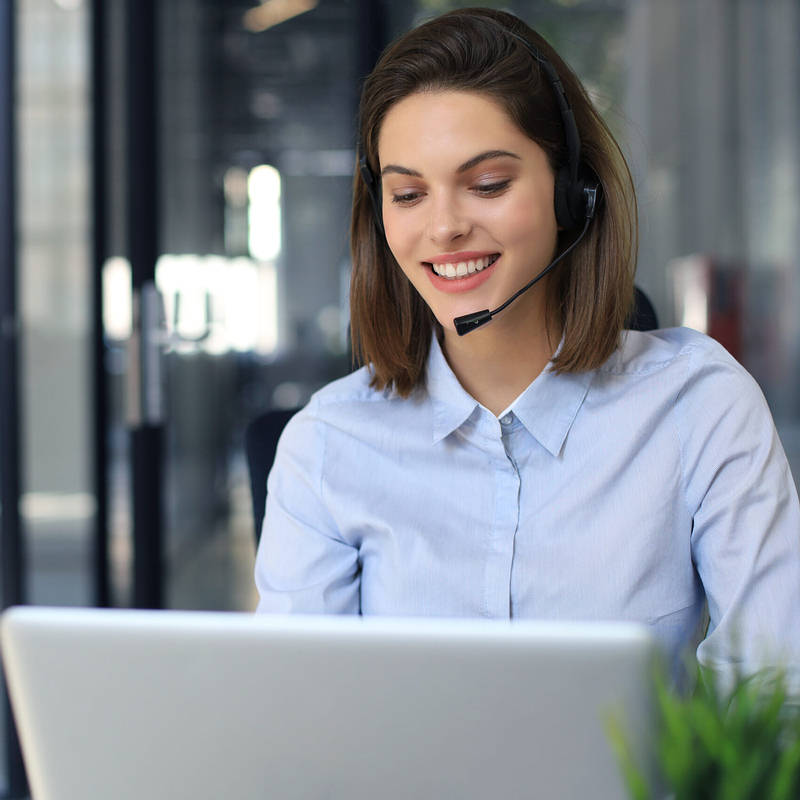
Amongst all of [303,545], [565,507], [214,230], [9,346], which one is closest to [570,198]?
[565,507]

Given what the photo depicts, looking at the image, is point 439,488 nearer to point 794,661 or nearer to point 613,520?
point 613,520

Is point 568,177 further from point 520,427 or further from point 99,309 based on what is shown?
point 99,309

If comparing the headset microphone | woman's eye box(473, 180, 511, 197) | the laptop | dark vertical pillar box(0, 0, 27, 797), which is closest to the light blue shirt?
the headset microphone

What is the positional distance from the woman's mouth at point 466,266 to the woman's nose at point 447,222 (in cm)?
3

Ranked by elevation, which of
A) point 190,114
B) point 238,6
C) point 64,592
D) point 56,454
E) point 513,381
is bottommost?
point 64,592

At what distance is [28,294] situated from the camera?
2.79m

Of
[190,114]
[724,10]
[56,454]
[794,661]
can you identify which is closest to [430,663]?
[794,661]

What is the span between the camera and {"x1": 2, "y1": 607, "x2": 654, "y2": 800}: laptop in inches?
20.9

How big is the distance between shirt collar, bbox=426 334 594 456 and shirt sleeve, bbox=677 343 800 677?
119 millimetres

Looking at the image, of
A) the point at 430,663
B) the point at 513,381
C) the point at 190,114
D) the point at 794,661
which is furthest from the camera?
the point at 190,114

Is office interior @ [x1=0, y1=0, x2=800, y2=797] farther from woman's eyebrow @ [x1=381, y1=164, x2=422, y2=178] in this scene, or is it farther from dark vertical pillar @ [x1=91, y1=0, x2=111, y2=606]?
woman's eyebrow @ [x1=381, y1=164, x2=422, y2=178]

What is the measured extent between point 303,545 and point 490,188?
17.5 inches

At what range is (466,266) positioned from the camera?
1.14m

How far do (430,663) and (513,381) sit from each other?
28.5 inches
